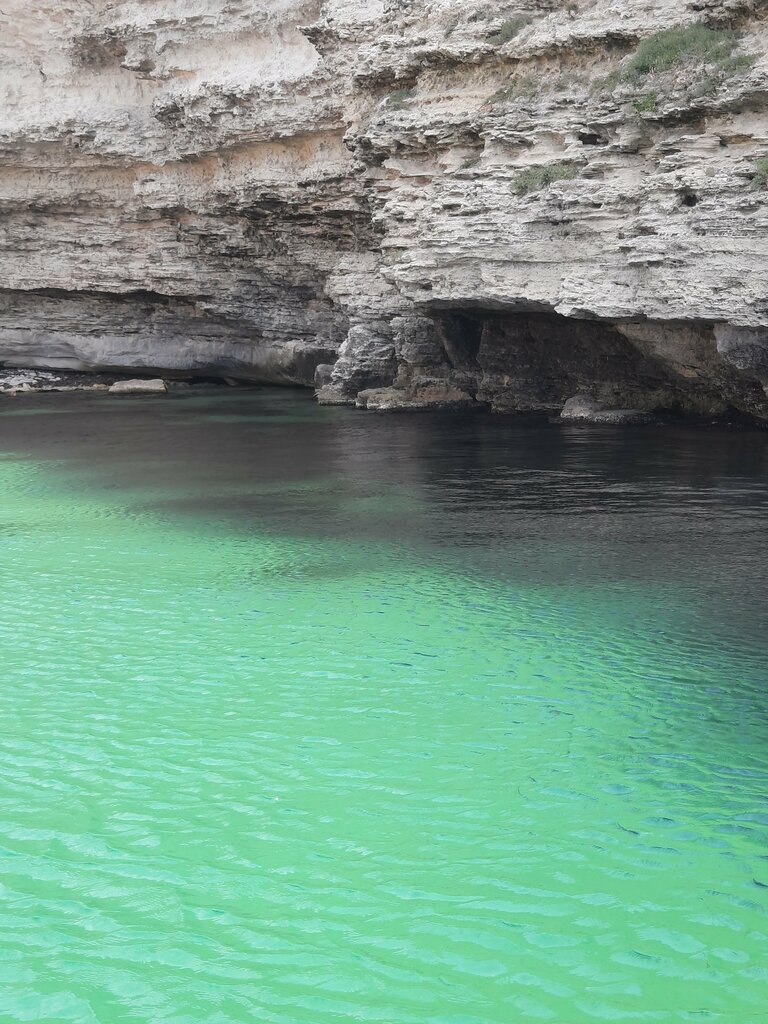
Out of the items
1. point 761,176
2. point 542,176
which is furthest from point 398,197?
point 761,176

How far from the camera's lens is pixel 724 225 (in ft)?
62.0

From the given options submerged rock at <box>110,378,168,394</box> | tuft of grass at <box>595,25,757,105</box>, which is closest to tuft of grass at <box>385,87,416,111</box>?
tuft of grass at <box>595,25,757,105</box>

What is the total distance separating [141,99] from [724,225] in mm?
25809

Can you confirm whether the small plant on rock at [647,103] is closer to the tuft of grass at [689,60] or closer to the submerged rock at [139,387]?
the tuft of grass at [689,60]

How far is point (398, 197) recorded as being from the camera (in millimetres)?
26500

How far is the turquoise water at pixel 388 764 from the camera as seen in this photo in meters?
5.52

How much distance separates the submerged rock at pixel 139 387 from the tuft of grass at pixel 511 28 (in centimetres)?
2185

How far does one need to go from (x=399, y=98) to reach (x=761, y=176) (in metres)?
10.7

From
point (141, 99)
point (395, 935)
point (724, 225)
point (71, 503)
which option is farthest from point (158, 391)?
point (395, 935)

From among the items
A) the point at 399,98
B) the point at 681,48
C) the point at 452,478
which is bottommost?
the point at 452,478

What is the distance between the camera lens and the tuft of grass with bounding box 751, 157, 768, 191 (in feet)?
60.0

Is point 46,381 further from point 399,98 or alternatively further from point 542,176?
point 542,176

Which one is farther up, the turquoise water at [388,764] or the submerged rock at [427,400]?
the submerged rock at [427,400]

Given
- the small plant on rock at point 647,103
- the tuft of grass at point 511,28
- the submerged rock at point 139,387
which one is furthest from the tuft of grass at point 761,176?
the submerged rock at point 139,387
